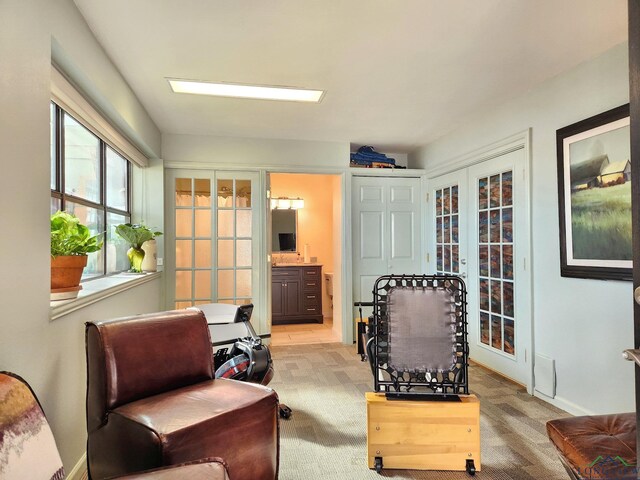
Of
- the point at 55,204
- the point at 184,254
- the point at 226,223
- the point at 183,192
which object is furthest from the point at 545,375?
the point at 183,192

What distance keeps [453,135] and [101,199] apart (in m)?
3.47

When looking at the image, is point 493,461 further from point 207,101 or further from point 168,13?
point 207,101

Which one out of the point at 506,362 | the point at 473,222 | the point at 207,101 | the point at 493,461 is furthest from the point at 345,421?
the point at 207,101

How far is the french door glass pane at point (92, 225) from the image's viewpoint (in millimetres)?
2537

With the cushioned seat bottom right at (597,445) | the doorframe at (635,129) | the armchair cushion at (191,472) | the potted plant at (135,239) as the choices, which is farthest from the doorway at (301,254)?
the doorframe at (635,129)

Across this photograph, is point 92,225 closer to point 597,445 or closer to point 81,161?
point 81,161

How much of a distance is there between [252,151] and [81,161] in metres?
2.00

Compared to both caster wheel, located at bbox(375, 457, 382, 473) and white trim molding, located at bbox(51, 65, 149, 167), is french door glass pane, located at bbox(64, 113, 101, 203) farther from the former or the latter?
caster wheel, located at bbox(375, 457, 382, 473)

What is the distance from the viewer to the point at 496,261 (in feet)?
11.3

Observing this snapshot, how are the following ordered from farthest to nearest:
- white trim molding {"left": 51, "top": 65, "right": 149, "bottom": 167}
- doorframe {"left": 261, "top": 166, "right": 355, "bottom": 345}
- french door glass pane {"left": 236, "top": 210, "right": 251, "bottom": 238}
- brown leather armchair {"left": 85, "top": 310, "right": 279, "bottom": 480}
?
1. doorframe {"left": 261, "top": 166, "right": 355, "bottom": 345}
2. french door glass pane {"left": 236, "top": 210, "right": 251, "bottom": 238}
3. white trim molding {"left": 51, "top": 65, "right": 149, "bottom": 167}
4. brown leather armchair {"left": 85, "top": 310, "right": 279, "bottom": 480}

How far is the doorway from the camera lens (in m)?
5.68

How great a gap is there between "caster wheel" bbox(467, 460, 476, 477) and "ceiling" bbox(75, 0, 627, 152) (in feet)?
7.67

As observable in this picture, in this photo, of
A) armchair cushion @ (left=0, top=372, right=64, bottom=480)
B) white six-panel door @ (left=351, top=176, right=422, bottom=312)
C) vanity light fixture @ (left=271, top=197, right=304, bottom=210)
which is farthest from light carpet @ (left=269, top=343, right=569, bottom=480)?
vanity light fixture @ (left=271, top=197, right=304, bottom=210)

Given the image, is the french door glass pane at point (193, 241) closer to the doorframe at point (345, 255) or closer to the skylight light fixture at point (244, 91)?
the doorframe at point (345, 255)
